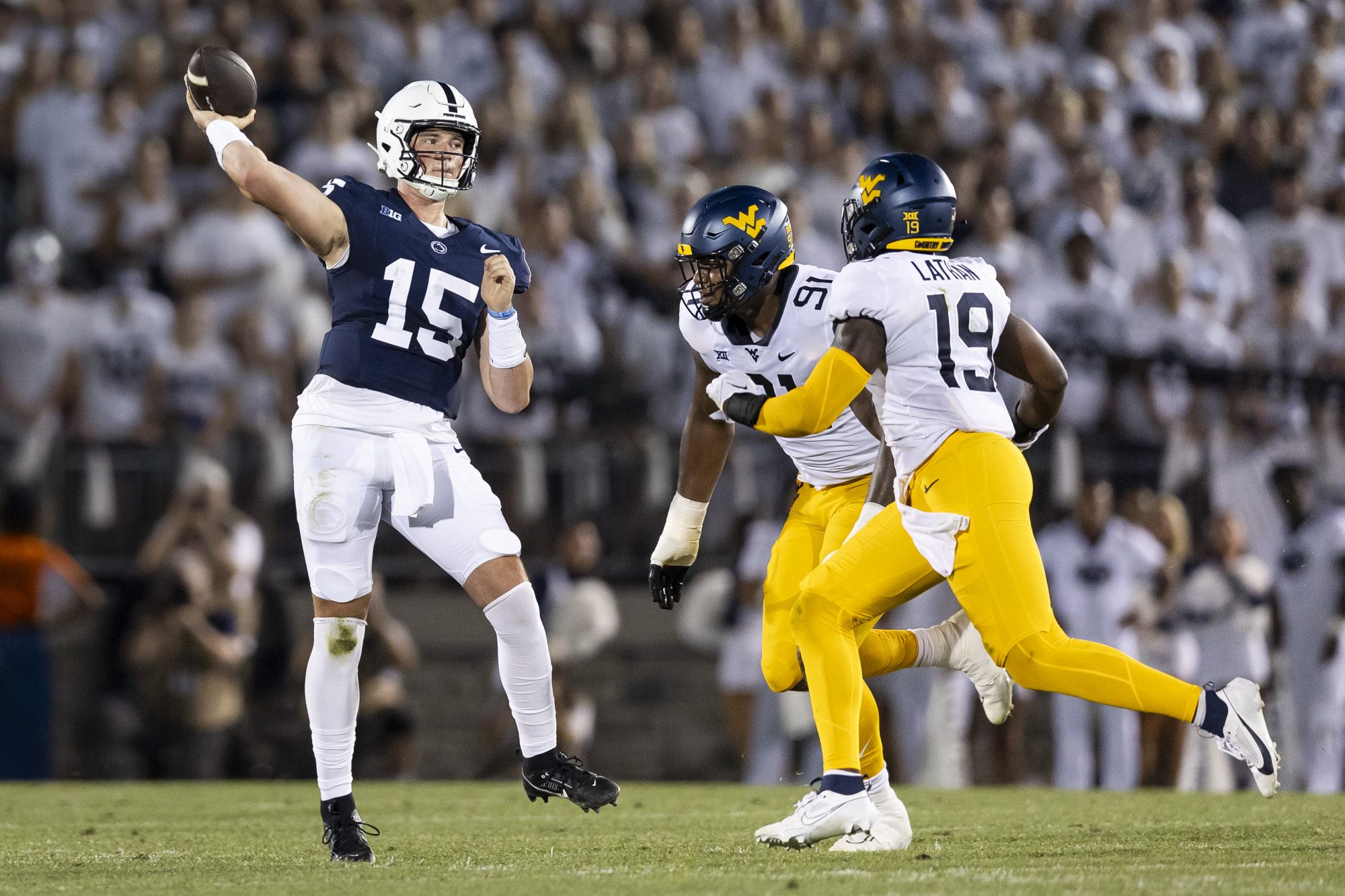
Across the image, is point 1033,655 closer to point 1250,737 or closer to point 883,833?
point 1250,737

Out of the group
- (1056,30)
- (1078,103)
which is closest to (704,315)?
(1078,103)

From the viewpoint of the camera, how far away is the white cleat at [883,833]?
4883 millimetres

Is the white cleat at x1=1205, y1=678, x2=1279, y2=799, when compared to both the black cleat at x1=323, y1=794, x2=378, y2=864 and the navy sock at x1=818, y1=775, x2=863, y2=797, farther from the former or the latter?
the black cleat at x1=323, y1=794, x2=378, y2=864

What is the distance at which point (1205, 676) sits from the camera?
919 cm

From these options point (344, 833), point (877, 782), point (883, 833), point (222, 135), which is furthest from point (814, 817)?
point (222, 135)

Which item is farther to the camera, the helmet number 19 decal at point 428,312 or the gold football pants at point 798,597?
the gold football pants at point 798,597

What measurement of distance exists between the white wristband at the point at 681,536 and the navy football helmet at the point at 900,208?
1038mm

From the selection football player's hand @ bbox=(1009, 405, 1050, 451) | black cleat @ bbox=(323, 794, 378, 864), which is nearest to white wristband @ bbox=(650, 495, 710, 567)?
football player's hand @ bbox=(1009, 405, 1050, 451)

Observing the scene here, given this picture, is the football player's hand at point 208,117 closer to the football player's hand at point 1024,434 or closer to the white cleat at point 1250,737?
the football player's hand at point 1024,434

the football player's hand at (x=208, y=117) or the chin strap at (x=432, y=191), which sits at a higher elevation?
the football player's hand at (x=208, y=117)

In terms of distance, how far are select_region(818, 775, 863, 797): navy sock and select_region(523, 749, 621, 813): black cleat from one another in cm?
64

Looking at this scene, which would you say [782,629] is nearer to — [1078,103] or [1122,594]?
[1122,594]

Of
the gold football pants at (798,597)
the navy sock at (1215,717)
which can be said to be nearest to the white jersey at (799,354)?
the gold football pants at (798,597)

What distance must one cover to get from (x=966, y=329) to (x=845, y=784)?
132 centimetres
